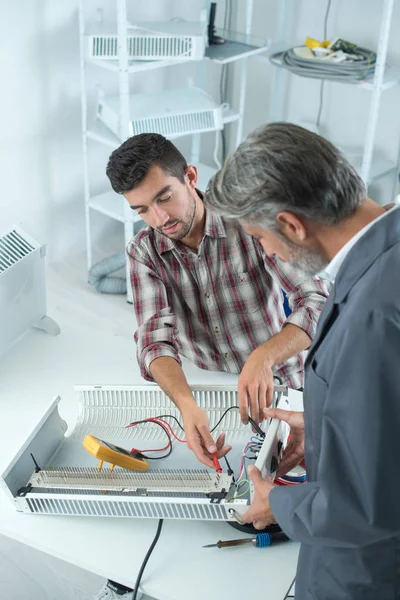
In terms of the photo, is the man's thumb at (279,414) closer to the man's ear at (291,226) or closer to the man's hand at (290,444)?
the man's hand at (290,444)

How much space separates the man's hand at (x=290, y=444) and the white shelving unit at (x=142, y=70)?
63.4 inches

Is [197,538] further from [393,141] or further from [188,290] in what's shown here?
[393,141]

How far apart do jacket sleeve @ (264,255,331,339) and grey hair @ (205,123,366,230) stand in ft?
2.14

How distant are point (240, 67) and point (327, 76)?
2.85ft

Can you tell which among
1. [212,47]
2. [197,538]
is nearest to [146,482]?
[197,538]

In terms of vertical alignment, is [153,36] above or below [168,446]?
above

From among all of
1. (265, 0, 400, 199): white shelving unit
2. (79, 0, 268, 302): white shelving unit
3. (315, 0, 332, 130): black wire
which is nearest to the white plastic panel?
(265, 0, 400, 199): white shelving unit

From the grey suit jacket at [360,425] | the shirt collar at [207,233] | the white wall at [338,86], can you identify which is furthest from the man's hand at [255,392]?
Answer: the white wall at [338,86]

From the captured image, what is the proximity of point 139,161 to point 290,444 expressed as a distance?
29.1 inches

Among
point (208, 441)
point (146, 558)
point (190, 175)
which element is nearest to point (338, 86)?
point (190, 175)

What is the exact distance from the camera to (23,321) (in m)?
2.12

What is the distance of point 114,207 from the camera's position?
119 inches

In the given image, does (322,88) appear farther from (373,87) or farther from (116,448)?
(116,448)

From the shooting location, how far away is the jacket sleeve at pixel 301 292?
1665 millimetres
